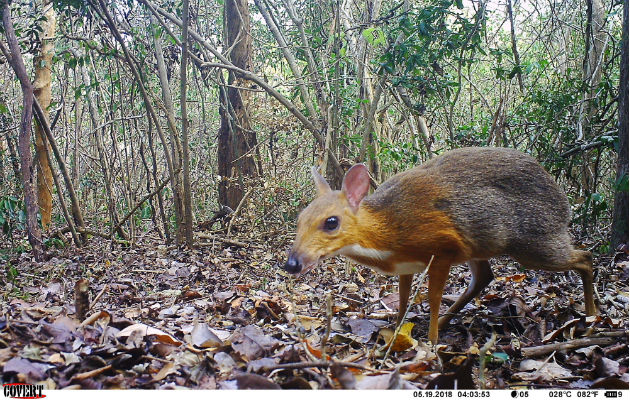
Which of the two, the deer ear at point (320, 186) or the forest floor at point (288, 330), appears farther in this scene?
the deer ear at point (320, 186)

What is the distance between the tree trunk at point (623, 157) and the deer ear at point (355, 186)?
79.8 inches

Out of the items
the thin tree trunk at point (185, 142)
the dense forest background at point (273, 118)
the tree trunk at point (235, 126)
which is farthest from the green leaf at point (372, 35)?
the tree trunk at point (235, 126)

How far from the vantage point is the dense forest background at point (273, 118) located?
6.26 meters

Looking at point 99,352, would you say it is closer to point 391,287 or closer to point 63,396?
point 63,396

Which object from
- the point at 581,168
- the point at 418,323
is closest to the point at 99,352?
the point at 418,323

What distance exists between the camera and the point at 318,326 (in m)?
3.89

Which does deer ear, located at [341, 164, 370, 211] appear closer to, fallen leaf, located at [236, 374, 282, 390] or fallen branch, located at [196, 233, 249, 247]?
fallen leaf, located at [236, 374, 282, 390]

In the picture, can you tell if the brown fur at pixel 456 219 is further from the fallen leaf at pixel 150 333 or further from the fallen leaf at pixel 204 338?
the fallen leaf at pixel 150 333

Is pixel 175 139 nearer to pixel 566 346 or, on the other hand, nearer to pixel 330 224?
pixel 330 224

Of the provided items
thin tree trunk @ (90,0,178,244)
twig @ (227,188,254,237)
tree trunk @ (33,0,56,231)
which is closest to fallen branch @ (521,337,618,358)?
thin tree trunk @ (90,0,178,244)

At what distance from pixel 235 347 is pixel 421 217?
58.6 inches

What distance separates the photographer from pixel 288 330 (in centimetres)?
369

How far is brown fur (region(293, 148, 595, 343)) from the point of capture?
3625 millimetres

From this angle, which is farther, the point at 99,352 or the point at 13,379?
the point at 99,352
